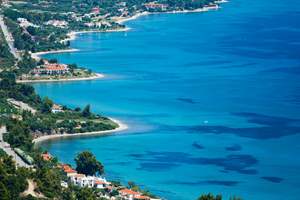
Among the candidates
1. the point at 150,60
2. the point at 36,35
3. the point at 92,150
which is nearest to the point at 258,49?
the point at 150,60

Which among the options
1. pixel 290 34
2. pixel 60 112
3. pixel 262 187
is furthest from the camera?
pixel 290 34

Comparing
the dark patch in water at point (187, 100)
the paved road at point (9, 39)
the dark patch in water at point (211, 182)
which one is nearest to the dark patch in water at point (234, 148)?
the dark patch in water at point (211, 182)

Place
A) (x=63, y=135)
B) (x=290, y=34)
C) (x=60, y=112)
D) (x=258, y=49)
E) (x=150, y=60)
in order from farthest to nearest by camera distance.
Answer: (x=290, y=34), (x=258, y=49), (x=150, y=60), (x=60, y=112), (x=63, y=135)

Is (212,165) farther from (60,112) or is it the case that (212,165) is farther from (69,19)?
(69,19)

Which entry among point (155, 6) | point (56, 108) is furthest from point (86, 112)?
point (155, 6)

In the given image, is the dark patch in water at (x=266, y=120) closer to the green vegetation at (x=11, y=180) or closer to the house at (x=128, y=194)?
the house at (x=128, y=194)

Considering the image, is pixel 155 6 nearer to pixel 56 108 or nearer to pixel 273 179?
pixel 56 108

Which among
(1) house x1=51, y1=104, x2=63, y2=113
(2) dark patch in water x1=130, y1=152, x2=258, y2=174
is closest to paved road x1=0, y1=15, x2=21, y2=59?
(1) house x1=51, y1=104, x2=63, y2=113

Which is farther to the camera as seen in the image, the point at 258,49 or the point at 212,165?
the point at 258,49
